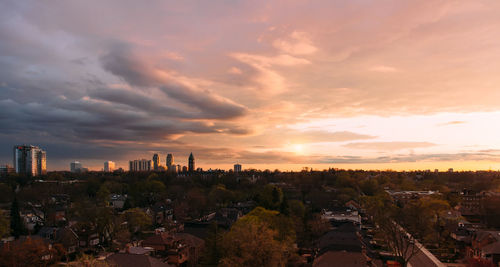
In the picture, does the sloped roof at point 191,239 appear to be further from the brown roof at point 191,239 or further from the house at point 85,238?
the house at point 85,238

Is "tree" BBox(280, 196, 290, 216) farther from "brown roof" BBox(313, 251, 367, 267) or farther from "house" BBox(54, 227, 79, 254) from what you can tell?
"house" BBox(54, 227, 79, 254)

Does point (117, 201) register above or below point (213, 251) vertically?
below

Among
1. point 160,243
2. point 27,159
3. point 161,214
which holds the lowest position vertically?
point 161,214

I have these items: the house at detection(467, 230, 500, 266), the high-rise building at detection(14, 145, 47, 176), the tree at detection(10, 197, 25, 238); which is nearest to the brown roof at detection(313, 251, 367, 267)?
the house at detection(467, 230, 500, 266)

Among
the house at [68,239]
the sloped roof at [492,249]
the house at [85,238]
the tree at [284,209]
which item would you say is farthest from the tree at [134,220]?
the sloped roof at [492,249]

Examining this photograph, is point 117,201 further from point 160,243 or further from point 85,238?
point 160,243

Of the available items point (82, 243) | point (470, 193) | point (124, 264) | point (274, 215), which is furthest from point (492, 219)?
point (82, 243)

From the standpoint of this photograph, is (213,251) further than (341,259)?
Yes

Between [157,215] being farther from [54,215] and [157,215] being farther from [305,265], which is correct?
[305,265]

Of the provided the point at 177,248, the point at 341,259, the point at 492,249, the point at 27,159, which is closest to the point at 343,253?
the point at 341,259

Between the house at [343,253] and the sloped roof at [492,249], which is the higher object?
the house at [343,253]

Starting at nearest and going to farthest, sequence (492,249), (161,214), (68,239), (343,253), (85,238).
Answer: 1. (343,253)
2. (492,249)
3. (68,239)
4. (85,238)
5. (161,214)
